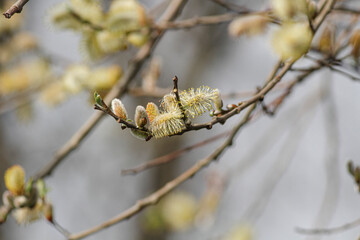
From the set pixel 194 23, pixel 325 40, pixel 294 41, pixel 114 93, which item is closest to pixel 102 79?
pixel 114 93

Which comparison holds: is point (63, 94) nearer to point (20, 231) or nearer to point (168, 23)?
point (168, 23)

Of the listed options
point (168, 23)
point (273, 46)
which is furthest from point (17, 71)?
point (273, 46)

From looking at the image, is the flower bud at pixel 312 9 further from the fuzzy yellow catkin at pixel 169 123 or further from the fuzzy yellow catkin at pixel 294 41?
the fuzzy yellow catkin at pixel 169 123

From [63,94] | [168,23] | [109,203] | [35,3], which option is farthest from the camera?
[109,203]

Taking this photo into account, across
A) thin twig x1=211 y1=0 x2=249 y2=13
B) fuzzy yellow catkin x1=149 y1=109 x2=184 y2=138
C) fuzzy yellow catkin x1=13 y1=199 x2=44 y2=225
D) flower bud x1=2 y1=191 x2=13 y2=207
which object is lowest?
fuzzy yellow catkin x1=149 y1=109 x2=184 y2=138

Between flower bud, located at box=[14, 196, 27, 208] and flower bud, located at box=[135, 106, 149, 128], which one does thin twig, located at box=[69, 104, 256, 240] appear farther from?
flower bud, located at box=[135, 106, 149, 128]

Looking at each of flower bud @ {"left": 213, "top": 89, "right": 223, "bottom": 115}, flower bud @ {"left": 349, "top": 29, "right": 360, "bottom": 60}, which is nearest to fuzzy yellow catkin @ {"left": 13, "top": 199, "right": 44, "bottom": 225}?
flower bud @ {"left": 213, "top": 89, "right": 223, "bottom": 115}

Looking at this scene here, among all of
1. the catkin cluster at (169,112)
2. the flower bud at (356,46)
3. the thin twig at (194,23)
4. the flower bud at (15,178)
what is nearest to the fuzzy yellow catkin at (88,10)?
the thin twig at (194,23)
